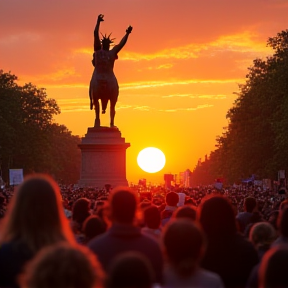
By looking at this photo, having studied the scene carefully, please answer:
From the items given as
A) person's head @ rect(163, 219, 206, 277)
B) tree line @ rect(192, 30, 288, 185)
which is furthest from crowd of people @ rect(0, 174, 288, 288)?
tree line @ rect(192, 30, 288, 185)

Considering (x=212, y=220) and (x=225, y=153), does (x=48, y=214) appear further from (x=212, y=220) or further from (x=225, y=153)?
(x=225, y=153)

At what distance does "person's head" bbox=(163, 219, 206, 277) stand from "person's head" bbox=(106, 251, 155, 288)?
117 centimetres

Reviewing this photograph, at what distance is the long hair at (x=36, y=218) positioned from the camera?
24.3ft

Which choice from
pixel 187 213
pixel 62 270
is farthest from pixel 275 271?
pixel 187 213

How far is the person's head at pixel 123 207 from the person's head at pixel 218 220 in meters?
0.86

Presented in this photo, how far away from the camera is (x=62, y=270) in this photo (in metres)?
5.43

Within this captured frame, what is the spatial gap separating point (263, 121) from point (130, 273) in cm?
7554

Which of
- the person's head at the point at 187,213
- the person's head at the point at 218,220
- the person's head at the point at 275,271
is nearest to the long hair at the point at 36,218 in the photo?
the person's head at the point at 275,271

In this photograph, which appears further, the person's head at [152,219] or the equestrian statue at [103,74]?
the equestrian statue at [103,74]

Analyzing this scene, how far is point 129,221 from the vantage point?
8562 mm

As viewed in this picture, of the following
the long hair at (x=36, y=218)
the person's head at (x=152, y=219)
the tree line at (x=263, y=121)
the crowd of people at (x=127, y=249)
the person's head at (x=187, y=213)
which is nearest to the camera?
the crowd of people at (x=127, y=249)

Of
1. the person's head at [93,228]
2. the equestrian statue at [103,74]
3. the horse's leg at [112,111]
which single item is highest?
the equestrian statue at [103,74]

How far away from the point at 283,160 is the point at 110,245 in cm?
6439

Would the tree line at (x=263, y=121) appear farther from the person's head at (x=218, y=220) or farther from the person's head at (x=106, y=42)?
the person's head at (x=218, y=220)
